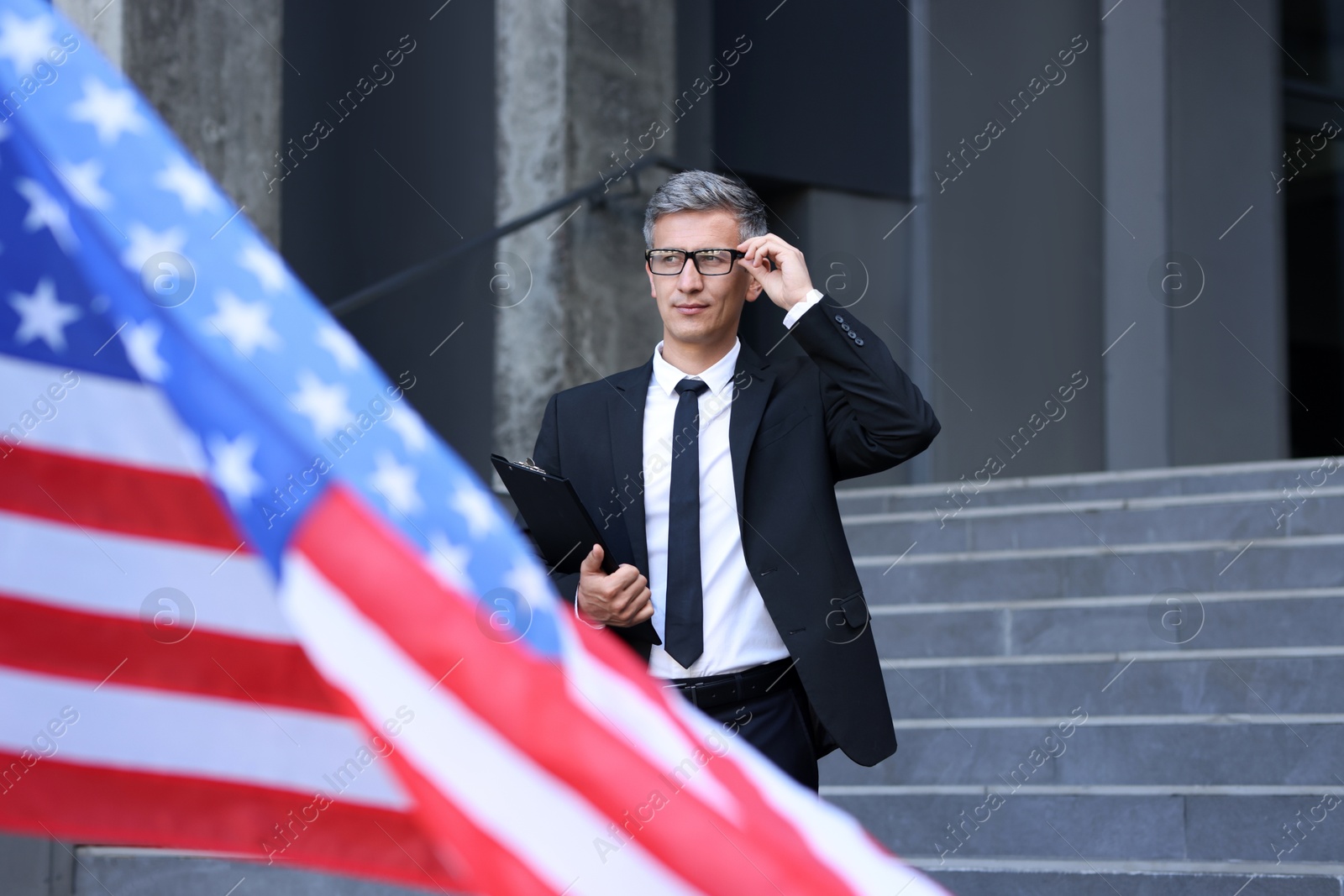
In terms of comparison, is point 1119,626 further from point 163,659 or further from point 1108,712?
point 163,659

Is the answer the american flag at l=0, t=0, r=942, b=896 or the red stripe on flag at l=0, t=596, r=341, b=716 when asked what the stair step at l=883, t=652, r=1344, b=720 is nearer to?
the american flag at l=0, t=0, r=942, b=896

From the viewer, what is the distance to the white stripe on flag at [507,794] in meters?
1.88

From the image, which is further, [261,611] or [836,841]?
[261,611]

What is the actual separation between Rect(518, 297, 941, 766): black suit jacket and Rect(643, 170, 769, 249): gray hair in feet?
0.71

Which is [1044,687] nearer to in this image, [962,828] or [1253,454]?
[962,828]

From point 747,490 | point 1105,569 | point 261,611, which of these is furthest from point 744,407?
point 1105,569

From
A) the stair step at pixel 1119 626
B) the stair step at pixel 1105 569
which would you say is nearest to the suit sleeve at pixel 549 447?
the stair step at pixel 1119 626

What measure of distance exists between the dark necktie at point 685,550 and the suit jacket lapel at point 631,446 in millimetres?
54

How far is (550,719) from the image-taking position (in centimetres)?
194

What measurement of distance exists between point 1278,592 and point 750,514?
2886 mm

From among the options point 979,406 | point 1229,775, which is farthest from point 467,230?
point 1229,775

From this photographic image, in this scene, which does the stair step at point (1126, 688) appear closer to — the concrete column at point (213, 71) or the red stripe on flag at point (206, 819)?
the red stripe on flag at point (206, 819)

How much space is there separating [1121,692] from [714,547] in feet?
8.16

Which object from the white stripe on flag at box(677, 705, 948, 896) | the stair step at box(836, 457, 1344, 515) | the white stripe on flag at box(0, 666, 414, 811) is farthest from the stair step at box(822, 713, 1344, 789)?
the white stripe on flag at box(0, 666, 414, 811)
